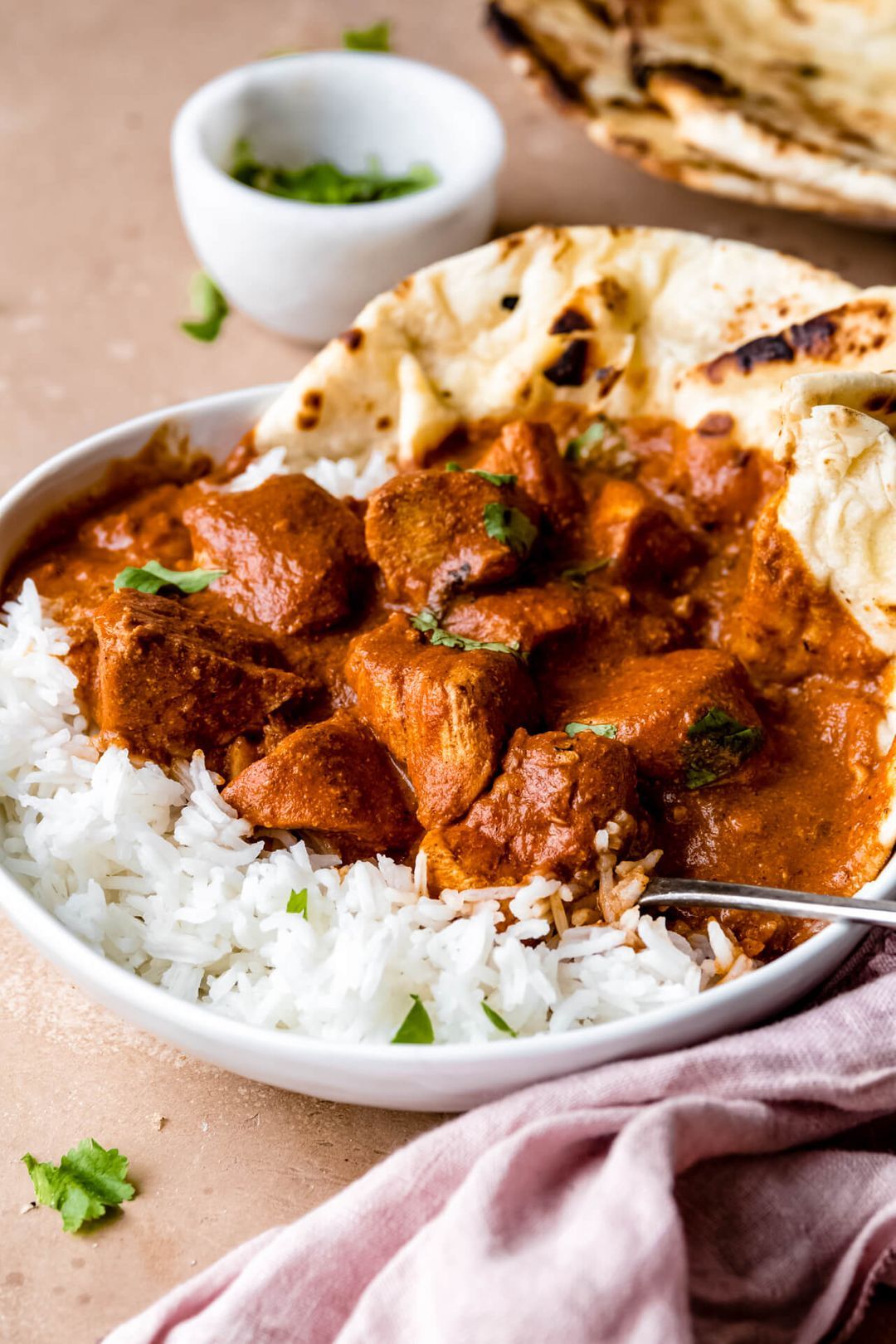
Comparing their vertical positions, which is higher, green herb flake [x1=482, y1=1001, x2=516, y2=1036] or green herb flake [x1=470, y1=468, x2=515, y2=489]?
green herb flake [x1=470, y1=468, x2=515, y2=489]

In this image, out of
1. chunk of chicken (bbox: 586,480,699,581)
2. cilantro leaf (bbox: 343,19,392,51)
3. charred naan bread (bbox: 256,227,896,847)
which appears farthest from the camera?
cilantro leaf (bbox: 343,19,392,51)

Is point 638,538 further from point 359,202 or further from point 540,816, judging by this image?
point 359,202

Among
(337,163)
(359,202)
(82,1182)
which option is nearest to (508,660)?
(82,1182)

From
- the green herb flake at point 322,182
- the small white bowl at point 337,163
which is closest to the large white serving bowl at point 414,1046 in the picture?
the small white bowl at point 337,163

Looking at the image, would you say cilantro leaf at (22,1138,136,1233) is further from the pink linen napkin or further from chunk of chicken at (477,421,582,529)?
chunk of chicken at (477,421,582,529)

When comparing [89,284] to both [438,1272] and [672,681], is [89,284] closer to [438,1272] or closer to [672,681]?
[672,681]

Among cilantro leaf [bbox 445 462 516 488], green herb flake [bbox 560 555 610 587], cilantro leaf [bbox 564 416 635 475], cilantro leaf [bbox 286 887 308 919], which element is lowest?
cilantro leaf [bbox 286 887 308 919]

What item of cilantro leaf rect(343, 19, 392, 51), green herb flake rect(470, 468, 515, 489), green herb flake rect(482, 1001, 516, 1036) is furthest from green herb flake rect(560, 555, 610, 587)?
cilantro leaf rect(343, 19, 392, 51)
